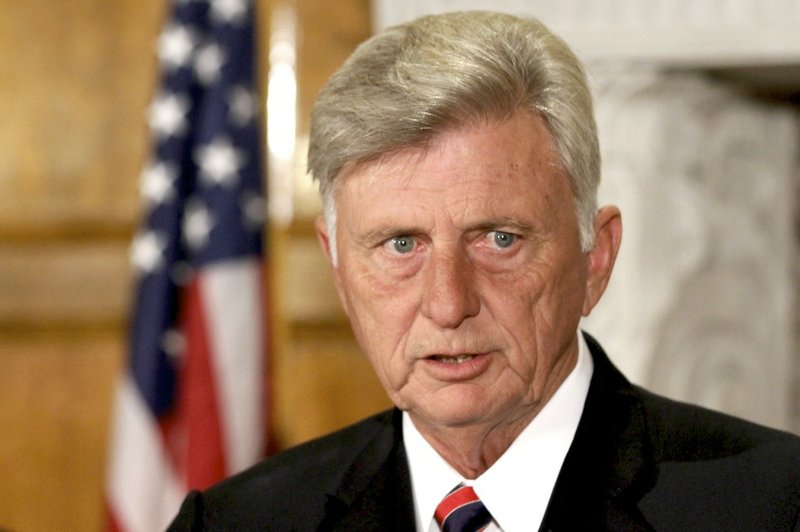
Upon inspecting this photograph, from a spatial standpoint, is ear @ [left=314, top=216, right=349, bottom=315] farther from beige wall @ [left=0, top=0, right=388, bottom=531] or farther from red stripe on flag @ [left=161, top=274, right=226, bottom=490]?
beige wall @ [left=0, top=0, right=388, bottom=531]

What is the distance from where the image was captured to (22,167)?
379 centimetres

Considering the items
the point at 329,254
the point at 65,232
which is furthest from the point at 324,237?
the point at 65,232

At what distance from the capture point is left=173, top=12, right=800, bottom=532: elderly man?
151 centimetres

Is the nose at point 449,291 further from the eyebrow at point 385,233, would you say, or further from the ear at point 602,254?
the ear at point 602,254

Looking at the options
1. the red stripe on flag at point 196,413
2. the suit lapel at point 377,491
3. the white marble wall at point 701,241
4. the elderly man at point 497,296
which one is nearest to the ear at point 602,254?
the elderly man at point 497,296

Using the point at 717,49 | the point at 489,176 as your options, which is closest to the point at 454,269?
the point at 489,176

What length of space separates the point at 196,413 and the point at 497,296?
5.71ft

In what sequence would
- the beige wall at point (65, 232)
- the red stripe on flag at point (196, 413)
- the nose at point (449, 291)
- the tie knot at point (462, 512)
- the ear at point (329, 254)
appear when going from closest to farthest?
the nose at point (449, 291)
the tie knot at point (462, 512)
the ear at point (329, 254)
the red stripe on flag at point (196, 413)
the beige wall at point (65, 232)

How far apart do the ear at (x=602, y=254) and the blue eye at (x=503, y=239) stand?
158mm

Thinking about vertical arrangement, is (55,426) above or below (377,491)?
below

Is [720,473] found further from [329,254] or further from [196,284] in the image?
[196,284]

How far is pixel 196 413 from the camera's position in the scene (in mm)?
3129

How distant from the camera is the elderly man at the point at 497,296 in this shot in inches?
59.6

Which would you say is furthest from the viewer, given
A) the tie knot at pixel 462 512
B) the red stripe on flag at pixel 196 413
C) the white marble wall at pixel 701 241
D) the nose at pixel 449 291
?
the red stripe on flag at pixel 196 413
